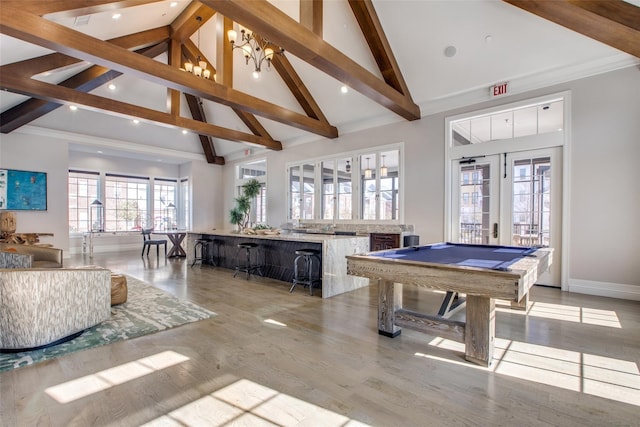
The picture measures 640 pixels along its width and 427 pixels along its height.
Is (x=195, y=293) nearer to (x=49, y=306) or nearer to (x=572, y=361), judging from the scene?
(x=49, y=306)

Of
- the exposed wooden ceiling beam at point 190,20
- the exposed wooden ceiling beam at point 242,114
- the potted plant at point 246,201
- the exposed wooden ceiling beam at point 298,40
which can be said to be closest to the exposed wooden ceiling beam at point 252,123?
the exposed wooden ceiling beam at point 242,114

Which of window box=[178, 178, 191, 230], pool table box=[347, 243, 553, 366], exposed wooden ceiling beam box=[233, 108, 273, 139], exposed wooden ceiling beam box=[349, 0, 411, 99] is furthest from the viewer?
window box=[178, 178, 191, 230]

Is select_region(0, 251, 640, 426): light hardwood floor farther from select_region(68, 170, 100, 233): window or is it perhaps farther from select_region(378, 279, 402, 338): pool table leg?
select_region(68, 170, 100, 233): window

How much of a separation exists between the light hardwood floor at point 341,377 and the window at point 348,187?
381 cm

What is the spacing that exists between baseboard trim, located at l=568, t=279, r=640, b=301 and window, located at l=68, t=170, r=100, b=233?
12.5 meters

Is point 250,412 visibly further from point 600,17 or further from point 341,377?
point 600,17

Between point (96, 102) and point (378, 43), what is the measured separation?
206 inches

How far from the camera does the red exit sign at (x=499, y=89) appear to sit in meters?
5.30

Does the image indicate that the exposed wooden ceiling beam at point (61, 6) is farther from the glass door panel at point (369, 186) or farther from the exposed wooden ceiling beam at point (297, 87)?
the glass door panel at point (369, 186)

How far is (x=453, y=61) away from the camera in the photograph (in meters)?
5.35

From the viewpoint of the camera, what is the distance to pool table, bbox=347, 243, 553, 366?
2.18m

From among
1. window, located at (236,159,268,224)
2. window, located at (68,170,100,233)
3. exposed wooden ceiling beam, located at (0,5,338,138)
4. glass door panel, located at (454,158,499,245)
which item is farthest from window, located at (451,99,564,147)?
window, located at (68,170,100,233)

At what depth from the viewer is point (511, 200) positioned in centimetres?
539

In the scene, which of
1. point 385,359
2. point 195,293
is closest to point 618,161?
point 385,359
